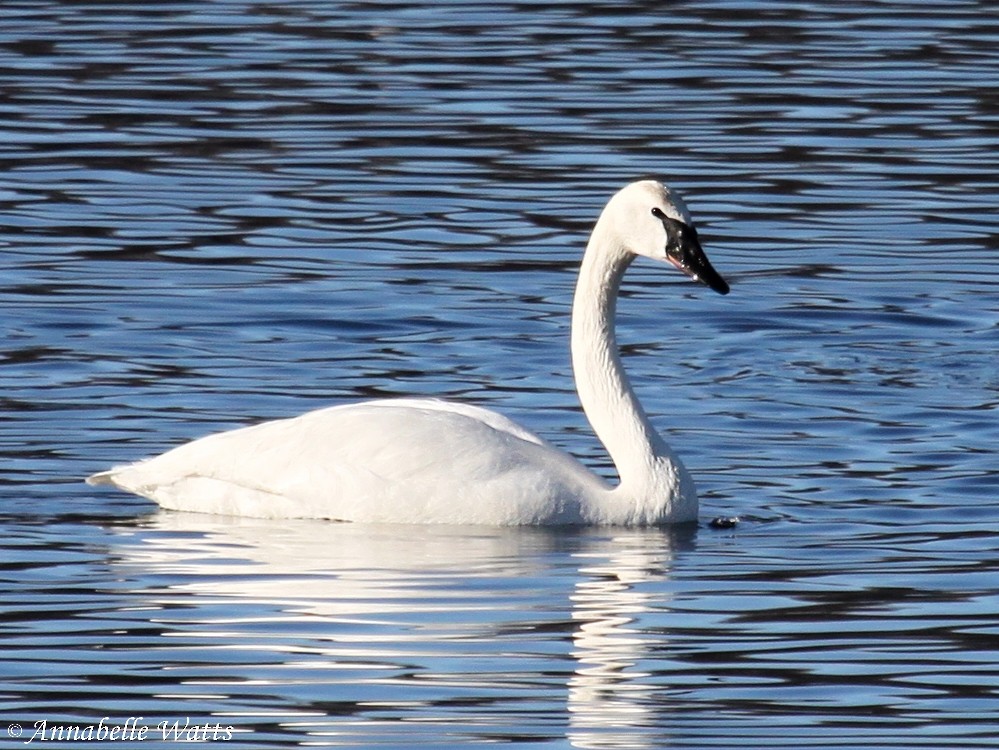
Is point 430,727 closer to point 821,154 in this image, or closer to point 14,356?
point 14,356

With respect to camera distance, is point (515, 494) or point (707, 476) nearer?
point (515, 494)

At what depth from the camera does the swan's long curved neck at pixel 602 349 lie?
11.0 metres

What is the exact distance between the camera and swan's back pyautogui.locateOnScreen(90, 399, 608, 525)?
34.2 feet

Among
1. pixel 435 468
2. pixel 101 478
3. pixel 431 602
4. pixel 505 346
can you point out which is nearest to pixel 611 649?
pixel 431 602

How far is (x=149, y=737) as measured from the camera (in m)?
7.34

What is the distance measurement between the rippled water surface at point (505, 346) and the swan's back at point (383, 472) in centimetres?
12

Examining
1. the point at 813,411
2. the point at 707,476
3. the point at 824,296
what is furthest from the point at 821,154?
the point at 707,476

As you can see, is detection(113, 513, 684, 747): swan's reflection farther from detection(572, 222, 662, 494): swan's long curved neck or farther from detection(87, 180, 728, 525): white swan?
detection(572, 222, 662, 494): swan's long curved neck

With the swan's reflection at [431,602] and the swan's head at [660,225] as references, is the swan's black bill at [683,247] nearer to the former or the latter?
the swan's head at [660,225]

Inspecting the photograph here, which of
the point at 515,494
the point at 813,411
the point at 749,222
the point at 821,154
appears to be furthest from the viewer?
the point at 821,154

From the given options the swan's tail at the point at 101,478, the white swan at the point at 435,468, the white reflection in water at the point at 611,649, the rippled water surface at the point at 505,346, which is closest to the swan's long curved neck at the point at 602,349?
the white swan at the point at 435,468

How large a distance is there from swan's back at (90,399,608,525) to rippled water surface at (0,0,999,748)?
122 millimetres

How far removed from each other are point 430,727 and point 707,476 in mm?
4138

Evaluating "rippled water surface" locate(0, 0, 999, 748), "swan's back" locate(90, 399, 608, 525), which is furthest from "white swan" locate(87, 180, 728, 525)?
"rippled water surface" locate(0, 0, 999, 748)
